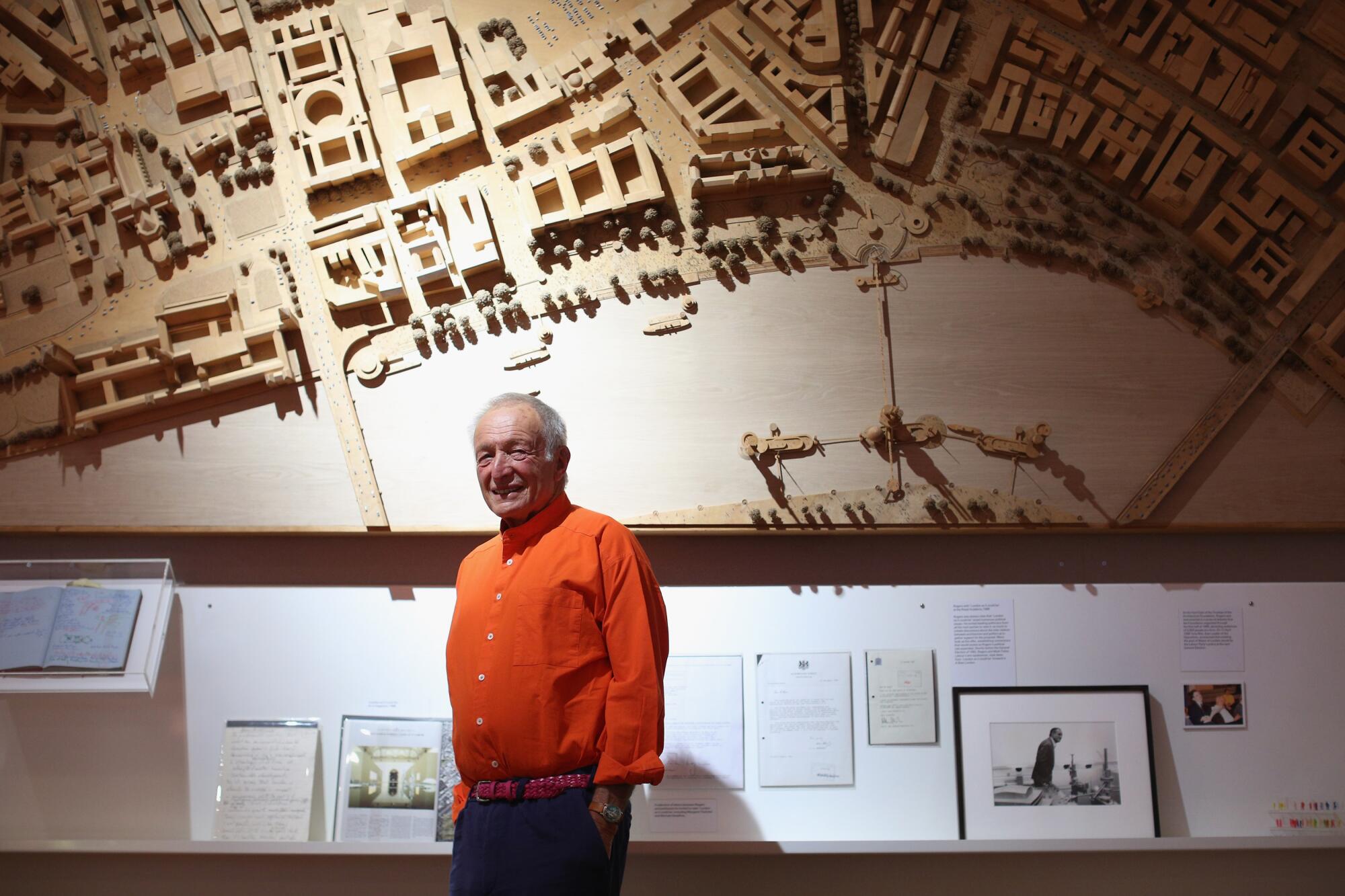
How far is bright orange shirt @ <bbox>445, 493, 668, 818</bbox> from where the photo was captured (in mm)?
1944

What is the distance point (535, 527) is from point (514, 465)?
0.46 feet

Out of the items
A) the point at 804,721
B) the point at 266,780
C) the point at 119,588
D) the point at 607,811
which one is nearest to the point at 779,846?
the point at 804,721

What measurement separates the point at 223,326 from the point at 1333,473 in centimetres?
316

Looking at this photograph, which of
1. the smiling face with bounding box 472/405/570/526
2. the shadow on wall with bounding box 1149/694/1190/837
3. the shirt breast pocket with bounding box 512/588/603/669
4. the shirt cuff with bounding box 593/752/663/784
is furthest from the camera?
the shadow on wall with bounding box 1149/694/1190/837

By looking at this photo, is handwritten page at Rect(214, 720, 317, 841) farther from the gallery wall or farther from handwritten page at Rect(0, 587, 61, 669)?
handwritten page at Rect(0, 587, 61, 669)

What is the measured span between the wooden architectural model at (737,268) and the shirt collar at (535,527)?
538 millimetres

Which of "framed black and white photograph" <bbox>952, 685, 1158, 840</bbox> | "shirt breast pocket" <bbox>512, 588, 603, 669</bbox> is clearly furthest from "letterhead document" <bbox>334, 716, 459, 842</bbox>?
"framed black and white photograph" <bbox>952, 685, 1158, 840</bbox>

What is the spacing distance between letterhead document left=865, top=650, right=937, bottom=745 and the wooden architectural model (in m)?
0.39

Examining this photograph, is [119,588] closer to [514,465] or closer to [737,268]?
[514,465]

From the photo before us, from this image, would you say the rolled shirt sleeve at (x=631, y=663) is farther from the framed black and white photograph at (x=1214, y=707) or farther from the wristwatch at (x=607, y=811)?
the framed black and white photograph at (x=1214, y=707)

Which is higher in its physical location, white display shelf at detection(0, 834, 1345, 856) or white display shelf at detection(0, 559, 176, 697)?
white display shelf at detection(0, 559, 176, 697)

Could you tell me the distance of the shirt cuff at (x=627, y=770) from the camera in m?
1.88

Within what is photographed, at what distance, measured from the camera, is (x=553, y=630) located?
2.02m

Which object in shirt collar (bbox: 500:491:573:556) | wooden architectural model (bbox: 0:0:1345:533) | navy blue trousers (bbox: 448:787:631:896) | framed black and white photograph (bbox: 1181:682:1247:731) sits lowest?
navy blue trousers (bbox: 448:787:631:896)
